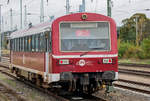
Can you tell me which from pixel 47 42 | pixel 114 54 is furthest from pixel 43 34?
pixel 114 54

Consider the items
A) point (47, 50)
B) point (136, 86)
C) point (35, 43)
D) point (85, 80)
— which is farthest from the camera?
point (136, 86)

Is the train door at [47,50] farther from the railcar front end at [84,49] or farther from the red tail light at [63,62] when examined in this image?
the red tail light at [63,62]

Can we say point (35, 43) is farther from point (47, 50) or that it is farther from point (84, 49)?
point (84, 49)

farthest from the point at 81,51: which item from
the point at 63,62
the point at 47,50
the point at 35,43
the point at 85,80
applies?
the point at 35,43

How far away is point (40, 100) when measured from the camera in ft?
36.8

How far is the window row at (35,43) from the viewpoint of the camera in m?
11.2

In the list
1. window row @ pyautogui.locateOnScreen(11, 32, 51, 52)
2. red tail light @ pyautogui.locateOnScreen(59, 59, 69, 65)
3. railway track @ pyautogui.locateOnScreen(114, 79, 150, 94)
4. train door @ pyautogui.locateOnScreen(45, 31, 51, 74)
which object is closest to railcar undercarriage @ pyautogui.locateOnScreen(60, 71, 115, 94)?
red tail light @ pyautogui.locateOnScreen(59, 59, 69, 65)

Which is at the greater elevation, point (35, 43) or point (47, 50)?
point (35, 43)

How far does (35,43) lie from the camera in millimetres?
12867

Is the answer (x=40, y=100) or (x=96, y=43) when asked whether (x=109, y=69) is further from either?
(x=40, y=100)

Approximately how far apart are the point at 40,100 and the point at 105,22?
3356mm

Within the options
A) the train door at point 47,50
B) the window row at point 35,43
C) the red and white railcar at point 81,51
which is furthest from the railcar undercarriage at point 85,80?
the window row at point 35,43

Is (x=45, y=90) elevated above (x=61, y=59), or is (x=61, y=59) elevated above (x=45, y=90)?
(x=61, y=59)

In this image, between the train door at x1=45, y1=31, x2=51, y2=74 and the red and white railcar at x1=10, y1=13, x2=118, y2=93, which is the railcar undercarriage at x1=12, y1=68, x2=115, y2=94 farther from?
the train door at x1=45, y1=31, x2=51, y2=74
